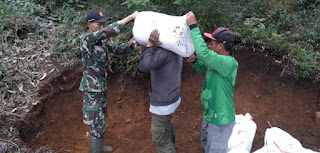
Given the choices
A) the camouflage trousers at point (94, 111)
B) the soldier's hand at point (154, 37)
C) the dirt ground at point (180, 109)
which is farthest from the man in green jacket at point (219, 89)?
the dirt ground at point (180, 109)

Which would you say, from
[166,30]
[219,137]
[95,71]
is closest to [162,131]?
[219,137]

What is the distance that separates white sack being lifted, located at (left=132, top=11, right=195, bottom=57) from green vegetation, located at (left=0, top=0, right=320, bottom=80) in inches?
40.6

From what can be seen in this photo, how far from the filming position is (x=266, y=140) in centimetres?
312

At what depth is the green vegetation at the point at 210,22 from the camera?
4.68m

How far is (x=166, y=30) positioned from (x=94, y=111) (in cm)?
127

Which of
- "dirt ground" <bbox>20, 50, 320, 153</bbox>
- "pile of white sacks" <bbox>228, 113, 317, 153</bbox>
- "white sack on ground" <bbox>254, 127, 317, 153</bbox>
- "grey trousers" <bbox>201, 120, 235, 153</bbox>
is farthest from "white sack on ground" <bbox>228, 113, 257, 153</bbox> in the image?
"dirt ground" <bbox>20, 50, 320, 153</bbox>

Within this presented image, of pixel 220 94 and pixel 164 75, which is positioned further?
pixel 164 75

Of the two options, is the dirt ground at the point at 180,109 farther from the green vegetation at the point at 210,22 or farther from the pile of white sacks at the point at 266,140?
the pile of white sacks at the point at 266,140

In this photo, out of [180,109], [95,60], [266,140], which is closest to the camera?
[266,140]

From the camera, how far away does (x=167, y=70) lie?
3.12 m

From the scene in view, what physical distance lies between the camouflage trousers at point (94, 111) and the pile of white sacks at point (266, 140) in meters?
1.50

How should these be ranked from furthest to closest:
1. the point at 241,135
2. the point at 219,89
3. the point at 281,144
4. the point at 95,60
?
the point at 95,60, the point at 241,135, the point at 219,89, the point at 281,144

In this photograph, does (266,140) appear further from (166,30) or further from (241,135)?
(166,30)

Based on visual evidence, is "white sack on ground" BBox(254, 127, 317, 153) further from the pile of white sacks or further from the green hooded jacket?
the green hooded jacket
